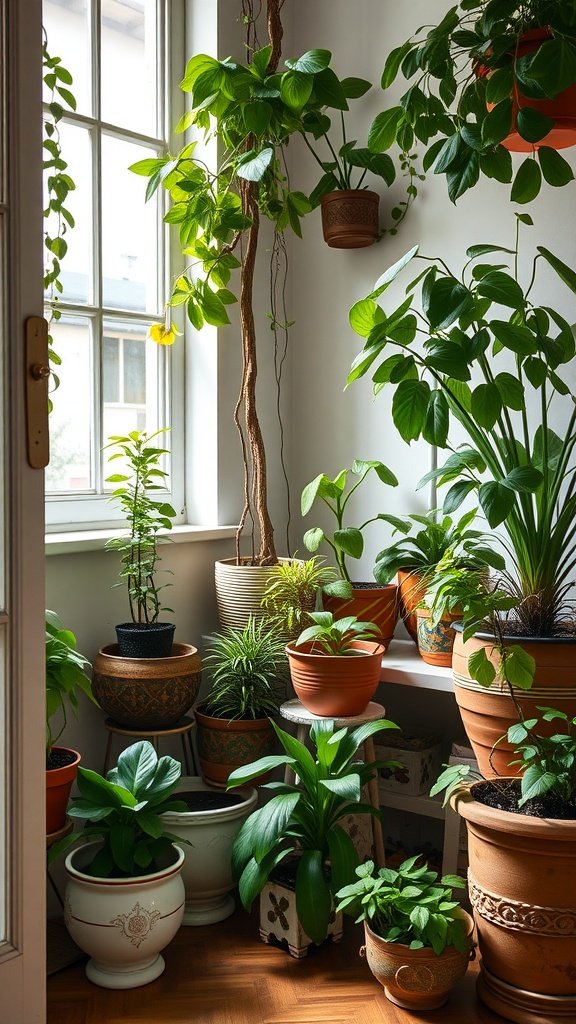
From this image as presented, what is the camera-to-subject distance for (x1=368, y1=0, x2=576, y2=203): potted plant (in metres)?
1.87

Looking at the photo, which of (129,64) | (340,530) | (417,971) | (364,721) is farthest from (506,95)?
(417,971)

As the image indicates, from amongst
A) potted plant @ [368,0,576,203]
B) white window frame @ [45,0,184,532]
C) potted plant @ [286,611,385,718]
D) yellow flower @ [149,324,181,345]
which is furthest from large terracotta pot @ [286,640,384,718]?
potted plant @ [368,0,576,203]

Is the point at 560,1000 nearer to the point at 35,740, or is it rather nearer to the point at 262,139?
the point at 35,740

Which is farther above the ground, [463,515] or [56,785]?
[463,515]

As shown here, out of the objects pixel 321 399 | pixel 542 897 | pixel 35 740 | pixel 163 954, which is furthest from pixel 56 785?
pixel 321 399

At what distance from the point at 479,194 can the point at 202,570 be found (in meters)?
1.34

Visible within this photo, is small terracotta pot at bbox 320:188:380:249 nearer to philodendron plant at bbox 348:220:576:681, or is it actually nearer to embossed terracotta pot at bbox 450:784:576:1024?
philodendron plant at bbox 348:220:576:681

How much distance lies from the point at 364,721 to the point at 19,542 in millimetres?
1027


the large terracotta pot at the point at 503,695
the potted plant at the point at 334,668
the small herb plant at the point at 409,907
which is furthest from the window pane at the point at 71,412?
the small herb plant at the point at 409,907

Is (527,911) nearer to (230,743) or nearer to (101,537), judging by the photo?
(230,743)

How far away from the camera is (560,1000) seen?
1.94 metres

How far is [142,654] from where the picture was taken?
7.79 ft

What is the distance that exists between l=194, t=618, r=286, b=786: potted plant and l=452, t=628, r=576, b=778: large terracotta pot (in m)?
0.57

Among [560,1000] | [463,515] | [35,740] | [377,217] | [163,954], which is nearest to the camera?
[35,740]
